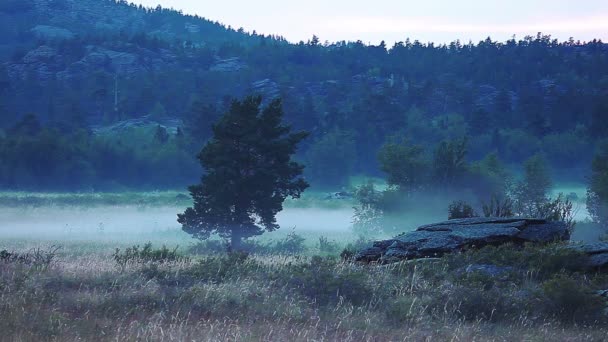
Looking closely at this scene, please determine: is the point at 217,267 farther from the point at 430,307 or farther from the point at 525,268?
the point at 525,268

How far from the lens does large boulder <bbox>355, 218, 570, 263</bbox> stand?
1792cm

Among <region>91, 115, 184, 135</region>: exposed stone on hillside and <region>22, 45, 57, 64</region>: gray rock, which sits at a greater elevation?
<region>22, 45, 57, 64</region>: gray rock

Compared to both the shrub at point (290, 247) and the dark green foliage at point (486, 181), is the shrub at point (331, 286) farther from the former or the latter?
the dark green foliage at point (486, 181)

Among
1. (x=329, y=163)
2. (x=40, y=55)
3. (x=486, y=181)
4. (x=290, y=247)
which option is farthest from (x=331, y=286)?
(x=40, y=55)

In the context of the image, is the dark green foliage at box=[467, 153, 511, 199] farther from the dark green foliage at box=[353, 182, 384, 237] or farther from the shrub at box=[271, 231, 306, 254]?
the shrub at box=[271, 231, 306, 254]

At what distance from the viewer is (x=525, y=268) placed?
51.1 feet

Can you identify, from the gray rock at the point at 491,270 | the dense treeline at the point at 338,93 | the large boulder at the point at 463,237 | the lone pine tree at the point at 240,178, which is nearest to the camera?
the gray rock at the point at 491,270

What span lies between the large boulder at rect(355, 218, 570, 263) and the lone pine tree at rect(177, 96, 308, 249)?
51.8 ft

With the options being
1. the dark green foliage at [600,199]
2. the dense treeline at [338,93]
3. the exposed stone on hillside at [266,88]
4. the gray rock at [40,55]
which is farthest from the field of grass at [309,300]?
the gray rock at [40,55]

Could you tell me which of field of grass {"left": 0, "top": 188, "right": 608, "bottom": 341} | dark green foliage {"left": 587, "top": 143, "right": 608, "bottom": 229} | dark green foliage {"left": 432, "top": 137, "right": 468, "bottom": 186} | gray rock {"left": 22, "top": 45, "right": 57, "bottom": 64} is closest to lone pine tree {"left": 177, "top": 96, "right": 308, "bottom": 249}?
field of grass {"left": 0, "top": 188, "right": 608, "bottom": 341}

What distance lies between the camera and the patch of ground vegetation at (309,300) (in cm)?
1027

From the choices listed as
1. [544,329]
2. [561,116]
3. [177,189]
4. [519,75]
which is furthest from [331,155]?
[544,329]

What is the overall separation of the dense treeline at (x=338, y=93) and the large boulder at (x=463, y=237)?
62662mm

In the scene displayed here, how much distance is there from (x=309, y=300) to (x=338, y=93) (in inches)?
4774
